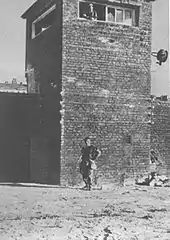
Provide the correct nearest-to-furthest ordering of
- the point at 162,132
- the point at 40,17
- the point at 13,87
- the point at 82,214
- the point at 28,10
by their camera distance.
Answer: the point at 82,214, the point at 162,132, the point at 40,17, the point at 28,10, the point at 13,87

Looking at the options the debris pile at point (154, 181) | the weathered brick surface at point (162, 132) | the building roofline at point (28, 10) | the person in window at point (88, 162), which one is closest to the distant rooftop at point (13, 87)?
the building roofline at point (28, 10)

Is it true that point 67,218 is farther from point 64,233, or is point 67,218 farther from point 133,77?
point 133,77

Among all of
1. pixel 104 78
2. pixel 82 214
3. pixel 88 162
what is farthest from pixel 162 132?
pixel 82 214

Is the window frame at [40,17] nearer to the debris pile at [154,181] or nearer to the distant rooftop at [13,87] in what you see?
the debris pile at [154,181]

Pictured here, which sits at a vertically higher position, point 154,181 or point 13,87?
point 13,87

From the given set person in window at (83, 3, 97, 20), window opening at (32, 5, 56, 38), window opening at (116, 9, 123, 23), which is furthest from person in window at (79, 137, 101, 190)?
window opening at (32, 5, 56, 38)

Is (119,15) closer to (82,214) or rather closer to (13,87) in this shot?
(82,214)

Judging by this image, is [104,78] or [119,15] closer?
[104,78]

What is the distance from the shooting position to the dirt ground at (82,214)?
26.8 ft

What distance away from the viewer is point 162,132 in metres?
19.0

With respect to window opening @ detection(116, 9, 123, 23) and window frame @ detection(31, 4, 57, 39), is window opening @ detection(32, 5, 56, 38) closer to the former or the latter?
window frame @ detection(31, 4, 57, 39)

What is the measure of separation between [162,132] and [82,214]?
9.61 meters

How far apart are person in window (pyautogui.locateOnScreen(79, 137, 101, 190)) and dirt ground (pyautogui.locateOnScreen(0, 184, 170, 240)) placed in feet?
1.80

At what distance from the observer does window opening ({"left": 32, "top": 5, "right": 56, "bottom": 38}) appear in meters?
18.7
